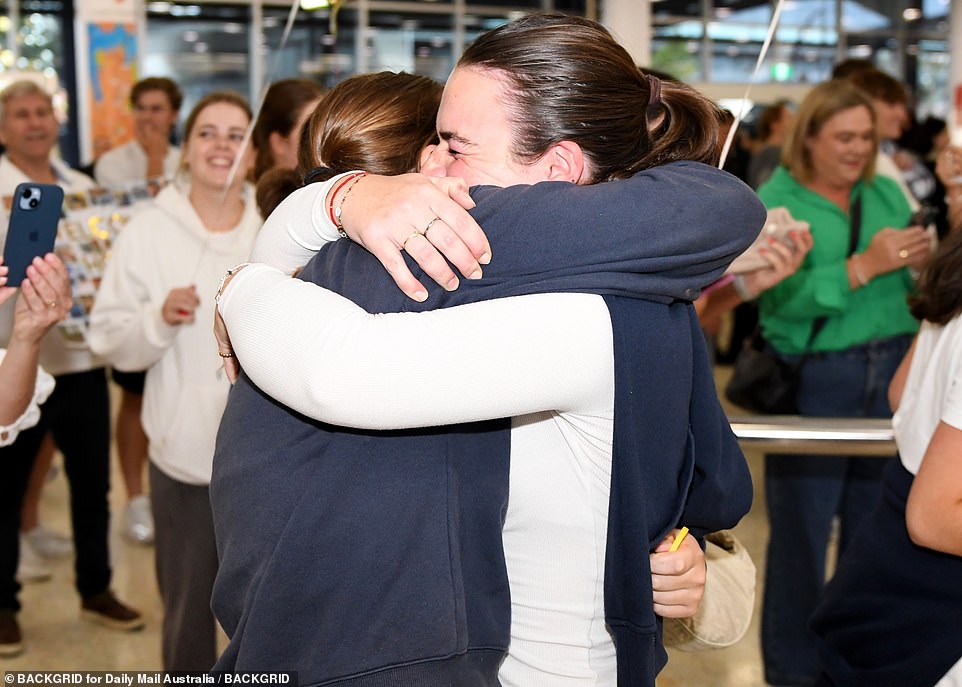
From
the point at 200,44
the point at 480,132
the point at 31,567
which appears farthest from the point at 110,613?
the point at 200,44

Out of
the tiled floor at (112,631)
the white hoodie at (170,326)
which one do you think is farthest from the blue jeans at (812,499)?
the white hoodie at (170,326)

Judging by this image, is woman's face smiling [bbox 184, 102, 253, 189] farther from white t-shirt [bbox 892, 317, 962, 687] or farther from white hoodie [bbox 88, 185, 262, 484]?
white t-shirt [bbox 892, 317, 962, 687]

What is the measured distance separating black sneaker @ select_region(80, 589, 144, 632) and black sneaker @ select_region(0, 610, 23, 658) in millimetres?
230

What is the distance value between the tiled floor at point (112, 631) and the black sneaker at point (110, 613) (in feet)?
0.08

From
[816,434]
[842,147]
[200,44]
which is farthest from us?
[200,44]

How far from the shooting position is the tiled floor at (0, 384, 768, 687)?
7.51ft

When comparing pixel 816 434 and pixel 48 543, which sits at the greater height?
pixel 816 434

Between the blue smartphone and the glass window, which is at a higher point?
A: the glass window

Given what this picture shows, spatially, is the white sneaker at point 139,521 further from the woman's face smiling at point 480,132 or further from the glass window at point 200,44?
the glass window at point 200,44

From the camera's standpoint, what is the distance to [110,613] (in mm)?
3605

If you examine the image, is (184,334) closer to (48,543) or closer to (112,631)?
(112,631)

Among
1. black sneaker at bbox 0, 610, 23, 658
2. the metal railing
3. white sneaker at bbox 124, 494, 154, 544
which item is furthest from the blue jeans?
white sneaker at bbox 124, 494, 154, 544

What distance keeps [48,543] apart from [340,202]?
3571 millimetres

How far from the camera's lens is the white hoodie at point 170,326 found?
270cm
